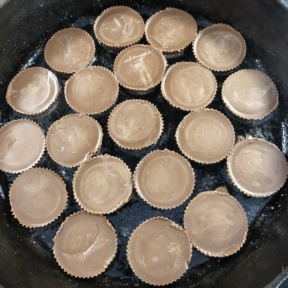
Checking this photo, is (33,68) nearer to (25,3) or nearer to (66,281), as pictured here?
(25,3)

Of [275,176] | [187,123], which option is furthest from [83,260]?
[275,176]

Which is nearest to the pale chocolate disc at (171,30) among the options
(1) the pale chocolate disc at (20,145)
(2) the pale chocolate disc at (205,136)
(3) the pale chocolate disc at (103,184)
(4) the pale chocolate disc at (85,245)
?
(2) the pale chocolate disc at (205,136)

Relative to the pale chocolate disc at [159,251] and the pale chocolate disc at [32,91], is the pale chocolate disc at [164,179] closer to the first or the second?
the pale chocolate disc at [159,251]

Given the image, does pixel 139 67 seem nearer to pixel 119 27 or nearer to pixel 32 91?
pixel 119 27

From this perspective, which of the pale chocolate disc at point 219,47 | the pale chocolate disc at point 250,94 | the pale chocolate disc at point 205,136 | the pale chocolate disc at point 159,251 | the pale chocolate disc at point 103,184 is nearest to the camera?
the pale chocolate disc at point 159,251

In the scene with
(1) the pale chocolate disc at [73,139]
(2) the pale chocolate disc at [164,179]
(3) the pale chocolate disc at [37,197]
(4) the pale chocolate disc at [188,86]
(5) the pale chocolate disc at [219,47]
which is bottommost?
(3) the pale chocolate disc at [37,197]
